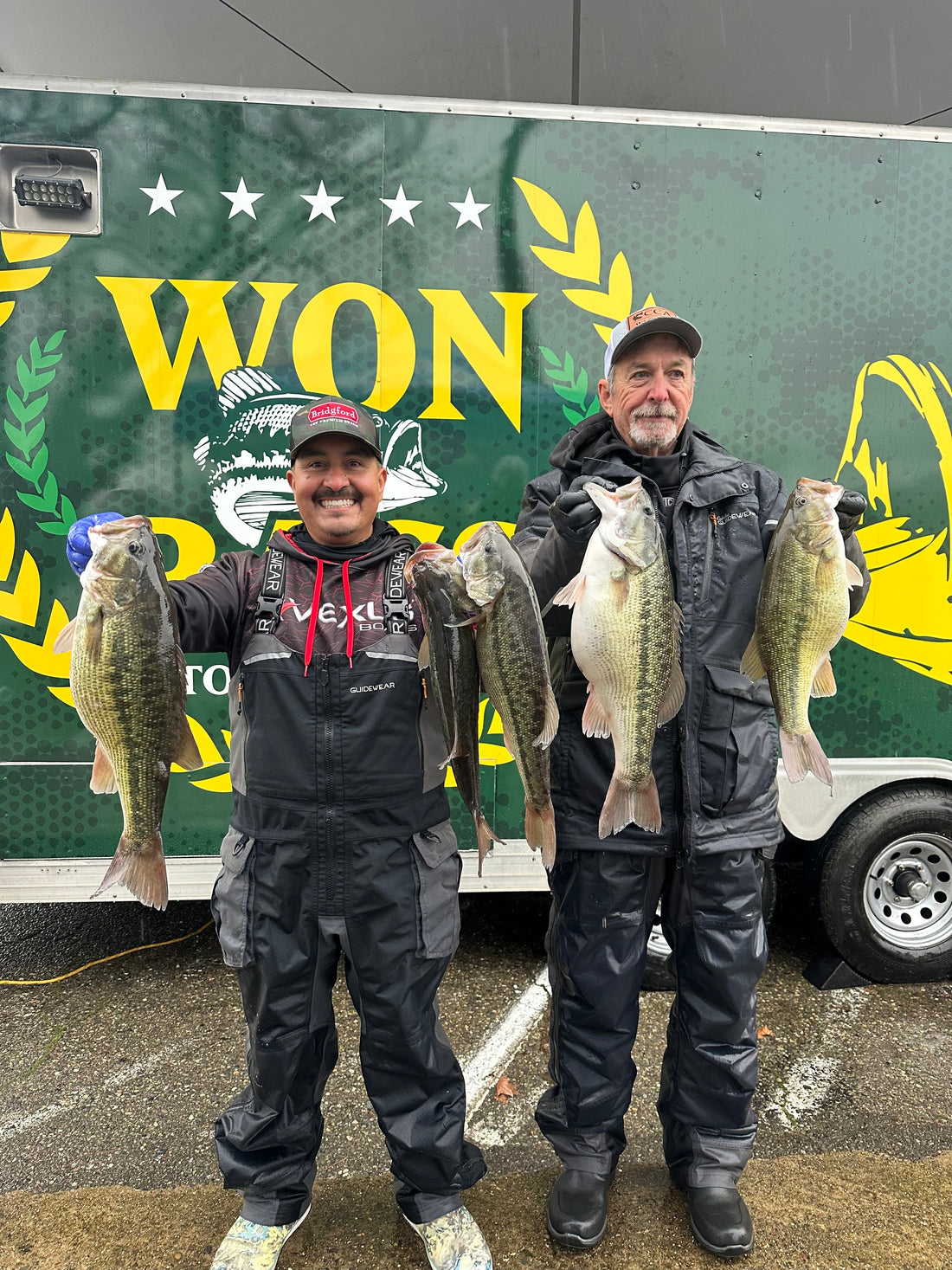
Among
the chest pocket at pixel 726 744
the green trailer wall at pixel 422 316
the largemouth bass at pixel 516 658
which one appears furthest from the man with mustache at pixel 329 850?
the green trailer wall at pixel 422 316

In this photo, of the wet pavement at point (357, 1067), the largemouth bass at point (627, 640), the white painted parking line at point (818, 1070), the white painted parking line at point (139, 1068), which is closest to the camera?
the largemouth bass at point (627, 640)

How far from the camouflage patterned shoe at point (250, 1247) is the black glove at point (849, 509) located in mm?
2534

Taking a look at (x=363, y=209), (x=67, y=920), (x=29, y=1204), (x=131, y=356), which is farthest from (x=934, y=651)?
(x=67, y=920)

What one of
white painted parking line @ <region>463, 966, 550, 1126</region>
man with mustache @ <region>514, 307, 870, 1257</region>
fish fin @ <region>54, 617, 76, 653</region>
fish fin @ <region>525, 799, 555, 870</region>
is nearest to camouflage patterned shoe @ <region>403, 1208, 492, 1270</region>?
man with mustache @ <region>514, 307, 870, 1257</region>

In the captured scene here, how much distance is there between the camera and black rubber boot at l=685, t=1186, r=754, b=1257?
232 centimetres

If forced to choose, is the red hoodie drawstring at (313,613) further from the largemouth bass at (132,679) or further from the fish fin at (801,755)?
the fish fin at (801,755)

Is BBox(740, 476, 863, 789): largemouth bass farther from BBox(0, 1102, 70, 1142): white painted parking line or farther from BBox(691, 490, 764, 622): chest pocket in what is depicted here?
BBox(0, 1102, 70, 1142): white painted parking line

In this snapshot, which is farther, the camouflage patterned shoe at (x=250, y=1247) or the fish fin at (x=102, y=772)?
the camouflage patterned shoe at (x=250, y=1247)

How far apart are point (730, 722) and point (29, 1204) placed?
9.07 feet

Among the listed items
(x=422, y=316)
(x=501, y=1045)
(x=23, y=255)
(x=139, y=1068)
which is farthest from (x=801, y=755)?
(x=23, y=255)

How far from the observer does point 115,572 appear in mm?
1845

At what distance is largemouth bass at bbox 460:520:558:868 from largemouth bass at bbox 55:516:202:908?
756 millimetres

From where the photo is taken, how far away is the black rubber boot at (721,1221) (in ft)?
7.63

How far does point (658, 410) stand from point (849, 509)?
609 millimetres
